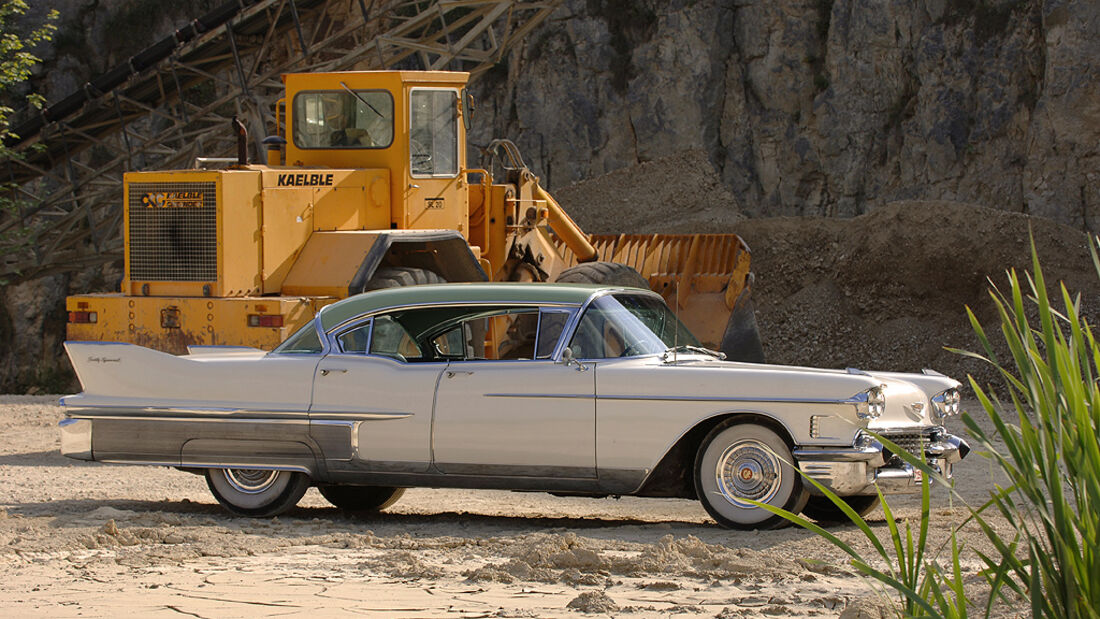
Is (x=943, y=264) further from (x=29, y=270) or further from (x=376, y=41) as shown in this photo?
(x=29, y=270)

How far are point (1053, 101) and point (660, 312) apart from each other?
29.0 meters

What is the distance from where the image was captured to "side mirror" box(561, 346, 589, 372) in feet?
27.8

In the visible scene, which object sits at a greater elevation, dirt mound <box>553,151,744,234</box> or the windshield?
dirt mound <box>553,151,744,234</box>

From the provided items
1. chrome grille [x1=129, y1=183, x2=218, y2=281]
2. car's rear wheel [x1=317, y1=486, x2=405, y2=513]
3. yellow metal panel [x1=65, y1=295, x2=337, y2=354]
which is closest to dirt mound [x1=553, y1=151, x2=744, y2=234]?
chrome grille [x1=129, y1=183, x2=218, y2=281]

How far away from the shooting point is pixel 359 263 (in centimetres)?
1307

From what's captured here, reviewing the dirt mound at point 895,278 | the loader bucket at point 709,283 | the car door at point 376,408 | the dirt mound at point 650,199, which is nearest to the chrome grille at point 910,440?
the car door at point 376,408

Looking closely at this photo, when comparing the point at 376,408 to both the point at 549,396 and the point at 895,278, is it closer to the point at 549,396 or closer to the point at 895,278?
the point at 549,396

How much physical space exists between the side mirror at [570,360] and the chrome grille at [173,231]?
5347 mm

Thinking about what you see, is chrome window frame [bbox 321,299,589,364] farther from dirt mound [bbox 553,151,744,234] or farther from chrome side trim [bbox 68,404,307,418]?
dirt mound [bbox 553,151,744,234]

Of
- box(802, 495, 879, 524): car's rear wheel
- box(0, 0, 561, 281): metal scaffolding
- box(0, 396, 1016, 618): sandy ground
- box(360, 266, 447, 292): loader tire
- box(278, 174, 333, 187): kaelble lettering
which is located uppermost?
box(0, 0, 561, 281): metal scaffolding

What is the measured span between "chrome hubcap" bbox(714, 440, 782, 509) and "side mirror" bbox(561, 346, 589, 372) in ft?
3.26

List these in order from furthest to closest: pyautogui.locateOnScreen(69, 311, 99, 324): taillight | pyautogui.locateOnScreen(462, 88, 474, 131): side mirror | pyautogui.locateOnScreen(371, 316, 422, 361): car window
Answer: pyautogui.locateOnScreen(462, 88, 474, 131): side mirror < pyautogui.locateOnScreen(69, 311, 99, 324): taillight < pyautogui.locateOnScreen(371, 316, 422, 361): car window

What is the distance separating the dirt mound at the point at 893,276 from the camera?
860 inches

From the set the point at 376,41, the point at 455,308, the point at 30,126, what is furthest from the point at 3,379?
the point at 455,308
